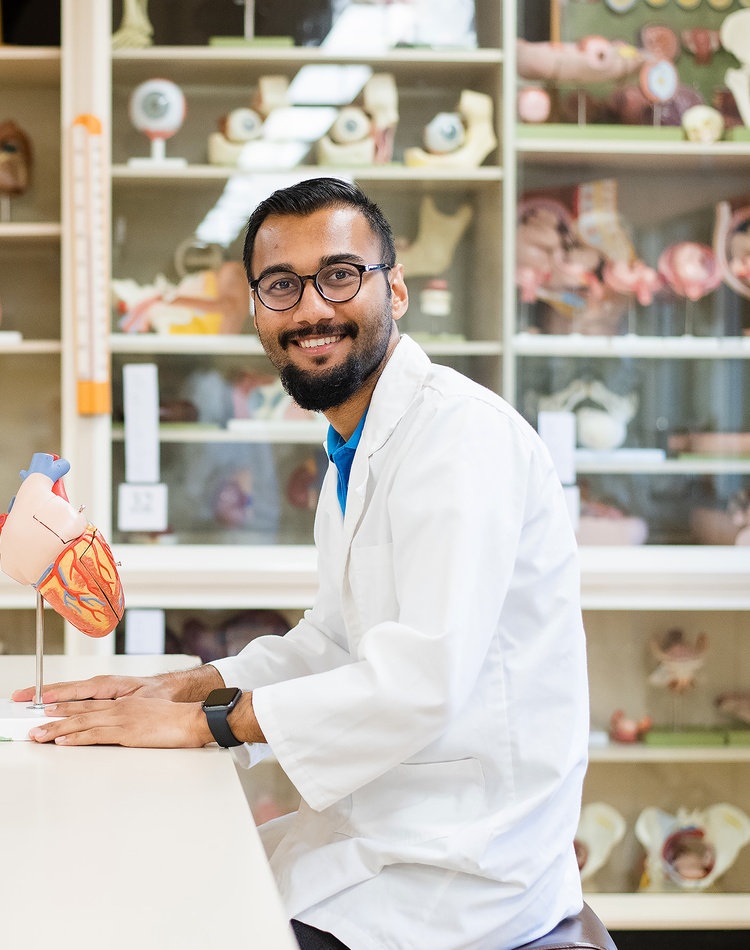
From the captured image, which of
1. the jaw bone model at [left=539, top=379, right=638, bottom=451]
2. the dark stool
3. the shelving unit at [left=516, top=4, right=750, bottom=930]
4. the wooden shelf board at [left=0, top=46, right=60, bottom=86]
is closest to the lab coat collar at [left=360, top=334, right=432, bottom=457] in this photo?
the dark stool

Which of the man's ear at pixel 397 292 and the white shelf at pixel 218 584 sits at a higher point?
the man's ear at pixel 397 292

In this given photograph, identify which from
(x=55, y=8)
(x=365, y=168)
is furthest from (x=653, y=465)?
(x=55, y=8)

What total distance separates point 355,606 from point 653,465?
5.42 ft

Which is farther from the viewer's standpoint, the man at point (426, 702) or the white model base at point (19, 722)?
the white model base at point (19, 722)

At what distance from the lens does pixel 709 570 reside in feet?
8.19

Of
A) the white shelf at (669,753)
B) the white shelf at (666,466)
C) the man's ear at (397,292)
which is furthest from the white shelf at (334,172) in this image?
the white shelf at (669,753)

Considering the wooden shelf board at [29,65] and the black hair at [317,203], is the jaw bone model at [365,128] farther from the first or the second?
the black hair at [317,203]

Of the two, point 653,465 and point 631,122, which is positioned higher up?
point 631,122

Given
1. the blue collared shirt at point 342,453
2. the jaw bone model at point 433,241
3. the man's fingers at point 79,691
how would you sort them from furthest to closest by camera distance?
the jaw bone model at point 433,241
the blue collared shirt at point 342,453
the man's fingers at point 79,691

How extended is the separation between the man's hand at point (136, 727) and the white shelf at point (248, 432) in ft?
5.18

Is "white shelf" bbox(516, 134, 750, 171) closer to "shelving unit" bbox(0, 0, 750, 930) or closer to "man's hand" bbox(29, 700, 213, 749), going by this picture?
"shelving unit" bbox(0, 0, 750, 930)

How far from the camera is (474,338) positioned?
9.07ft

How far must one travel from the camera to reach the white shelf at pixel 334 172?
2.61 m

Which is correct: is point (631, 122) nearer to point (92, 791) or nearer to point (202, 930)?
point (92, 791)
